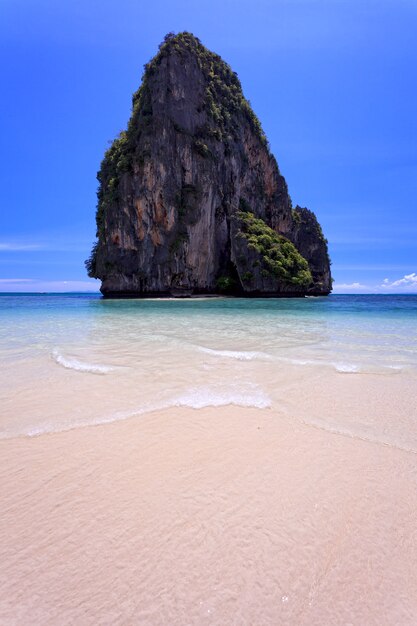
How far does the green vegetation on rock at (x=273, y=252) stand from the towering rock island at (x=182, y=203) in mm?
139

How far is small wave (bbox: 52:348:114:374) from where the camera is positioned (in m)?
4.75

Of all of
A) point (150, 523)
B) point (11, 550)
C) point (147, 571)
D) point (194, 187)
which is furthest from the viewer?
point (194, 187)

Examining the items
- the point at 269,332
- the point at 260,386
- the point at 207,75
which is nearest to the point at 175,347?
the point at 260,386

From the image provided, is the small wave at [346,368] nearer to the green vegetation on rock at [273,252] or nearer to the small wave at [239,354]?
the small wave at [239,354]

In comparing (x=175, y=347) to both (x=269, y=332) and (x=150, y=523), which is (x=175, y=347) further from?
(x=150, y=523)

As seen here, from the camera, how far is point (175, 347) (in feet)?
21.8

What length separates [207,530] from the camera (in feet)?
5.25

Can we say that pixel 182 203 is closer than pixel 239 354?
No

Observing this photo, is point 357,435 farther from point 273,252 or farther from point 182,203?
point 273,252

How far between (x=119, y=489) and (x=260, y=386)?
2.37m

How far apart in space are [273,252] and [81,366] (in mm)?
40349

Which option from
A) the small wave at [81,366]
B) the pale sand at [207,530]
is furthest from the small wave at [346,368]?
the small wave at [81,366]

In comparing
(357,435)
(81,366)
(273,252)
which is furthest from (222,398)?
(273,252)

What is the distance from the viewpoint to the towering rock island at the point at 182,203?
40.2 meters
